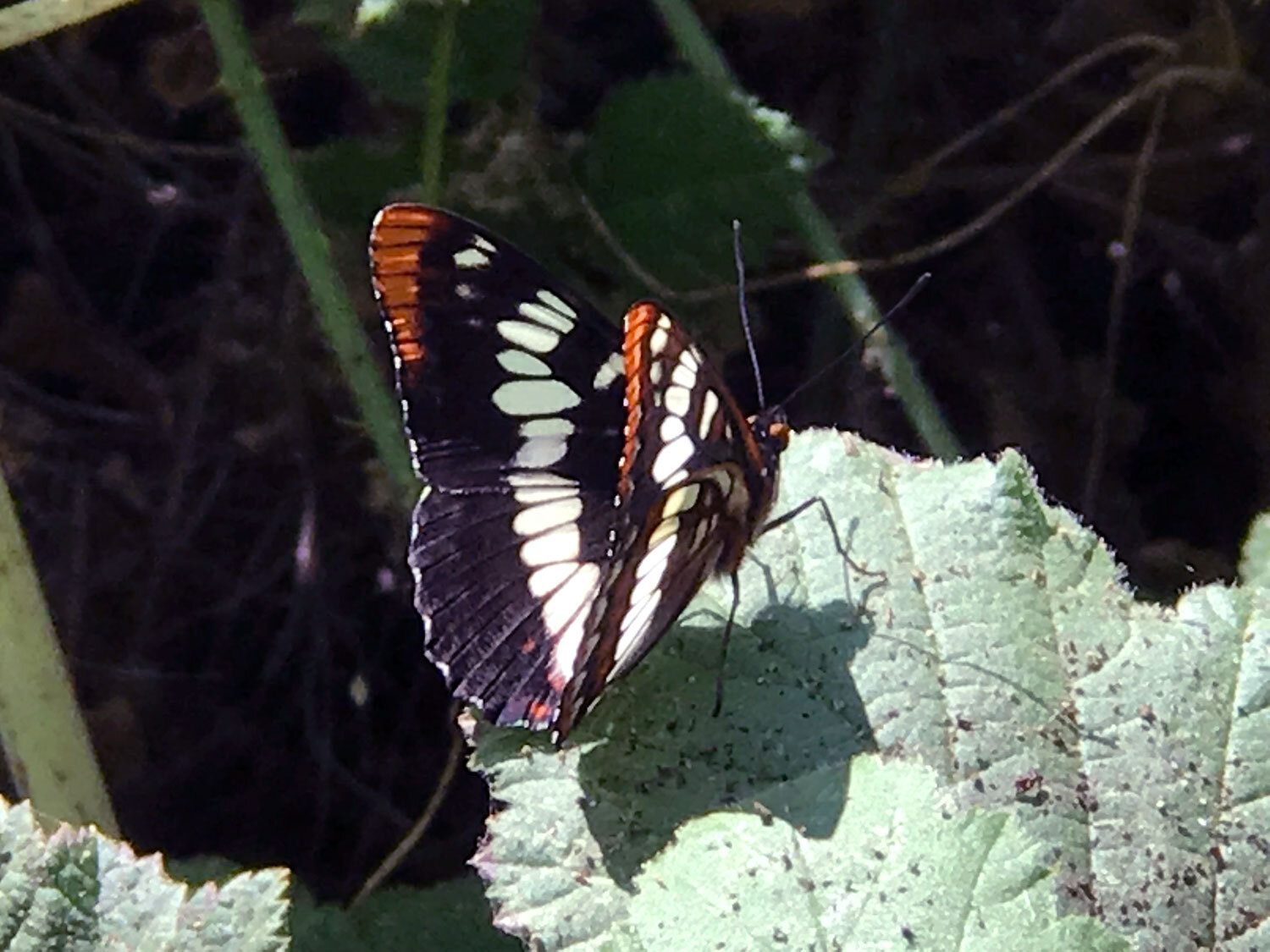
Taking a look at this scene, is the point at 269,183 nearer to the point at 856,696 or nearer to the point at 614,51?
the point at 614,51

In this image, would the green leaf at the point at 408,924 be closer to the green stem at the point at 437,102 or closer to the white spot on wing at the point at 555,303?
the white spot on wing at the point at 555,303

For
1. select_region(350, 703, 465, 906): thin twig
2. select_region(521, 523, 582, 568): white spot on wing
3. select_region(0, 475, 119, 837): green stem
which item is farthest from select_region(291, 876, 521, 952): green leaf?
select_region(521, 523, 582, 568): white spot on wing

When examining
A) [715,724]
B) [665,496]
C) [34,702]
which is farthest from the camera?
[34,702]

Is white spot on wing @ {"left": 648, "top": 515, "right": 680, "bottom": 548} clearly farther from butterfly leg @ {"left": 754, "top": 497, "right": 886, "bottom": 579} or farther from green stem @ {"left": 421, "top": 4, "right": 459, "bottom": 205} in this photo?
Result: green stem @ {"left": 421, "top": 4, "right": 459, "bottom": 205}

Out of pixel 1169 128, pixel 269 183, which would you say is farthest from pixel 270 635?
pixel 1169 128

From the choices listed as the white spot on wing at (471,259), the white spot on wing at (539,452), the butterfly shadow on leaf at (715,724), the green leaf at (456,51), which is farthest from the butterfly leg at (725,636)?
the green leaf at (456,51)

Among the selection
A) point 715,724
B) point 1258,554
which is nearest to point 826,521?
point 715,724

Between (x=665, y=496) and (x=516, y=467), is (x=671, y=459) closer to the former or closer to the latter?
(x=665, y=496)
